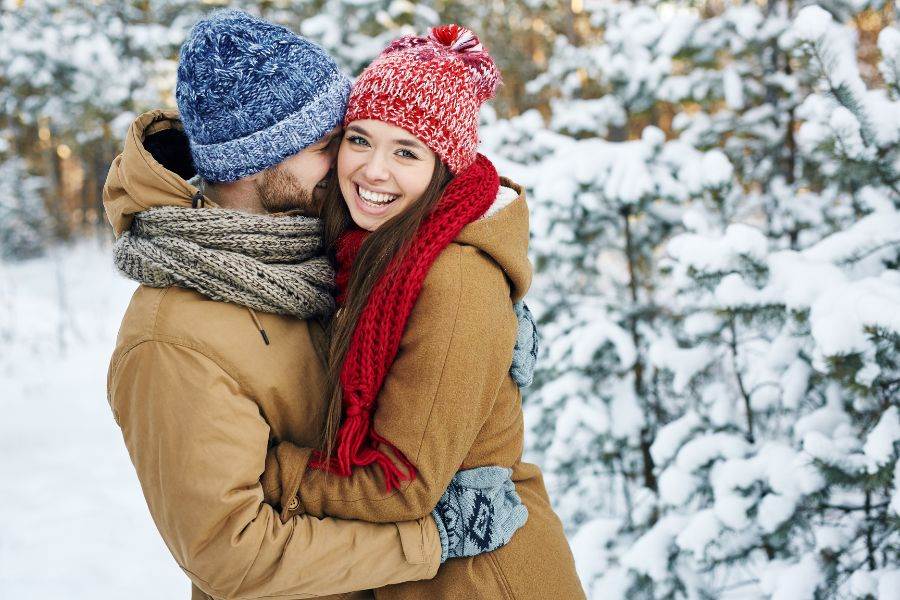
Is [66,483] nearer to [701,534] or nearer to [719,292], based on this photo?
[701,534]

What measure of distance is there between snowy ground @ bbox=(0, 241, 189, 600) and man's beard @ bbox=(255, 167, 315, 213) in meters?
3.23

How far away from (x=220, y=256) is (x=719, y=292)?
72.7 inches

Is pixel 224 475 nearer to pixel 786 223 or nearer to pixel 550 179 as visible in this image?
pixel 550 179

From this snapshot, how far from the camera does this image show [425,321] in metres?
1.59

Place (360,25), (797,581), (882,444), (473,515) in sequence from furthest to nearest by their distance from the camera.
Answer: (360,25)
(797,581)
(882,444)
(473,515)

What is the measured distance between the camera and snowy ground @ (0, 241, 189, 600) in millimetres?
4152

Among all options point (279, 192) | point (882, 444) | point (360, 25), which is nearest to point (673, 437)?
point (882, 444)

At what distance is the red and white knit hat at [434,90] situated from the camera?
6.05 feet

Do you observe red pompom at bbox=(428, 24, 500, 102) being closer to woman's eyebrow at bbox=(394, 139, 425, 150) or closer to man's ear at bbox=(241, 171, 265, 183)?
woman's eyebrow at bbox=(394, 139, 425, 150)

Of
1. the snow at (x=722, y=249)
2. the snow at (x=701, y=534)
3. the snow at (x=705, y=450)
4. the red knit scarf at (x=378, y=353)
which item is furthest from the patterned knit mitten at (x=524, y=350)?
the snow at (x=705, y=450)

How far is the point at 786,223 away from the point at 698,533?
2.01 m

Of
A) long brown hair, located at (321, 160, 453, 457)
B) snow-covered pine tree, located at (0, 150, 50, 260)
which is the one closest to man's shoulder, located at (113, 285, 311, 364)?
long brown hair, located at (321, 160, 453, 457)

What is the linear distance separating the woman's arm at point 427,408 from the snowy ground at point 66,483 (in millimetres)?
3151

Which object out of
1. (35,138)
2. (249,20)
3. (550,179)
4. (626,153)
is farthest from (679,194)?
(35,138)
